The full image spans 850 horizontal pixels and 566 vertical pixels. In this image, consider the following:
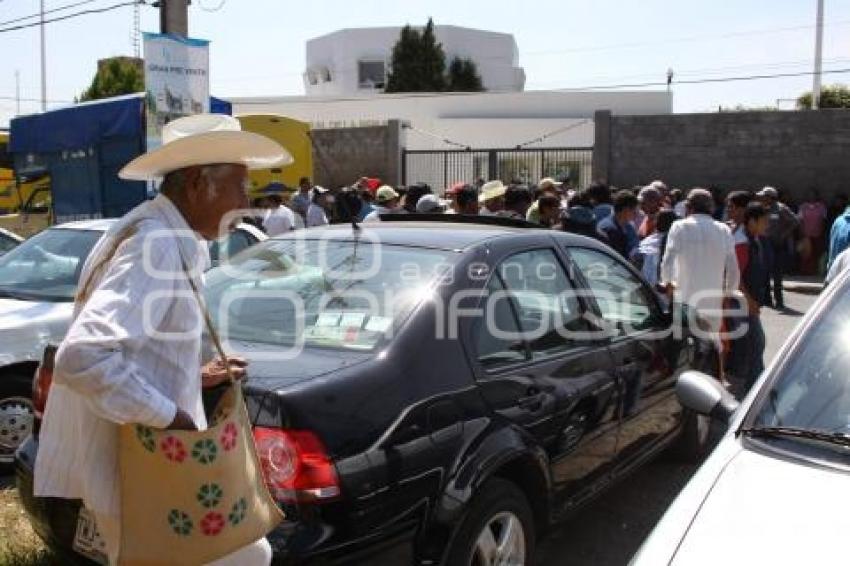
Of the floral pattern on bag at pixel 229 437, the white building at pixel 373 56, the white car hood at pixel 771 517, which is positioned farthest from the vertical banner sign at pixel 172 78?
the white building at pixel 373 56

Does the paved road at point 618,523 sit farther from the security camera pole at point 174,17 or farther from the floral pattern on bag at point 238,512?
the security camera pole at point 174,17

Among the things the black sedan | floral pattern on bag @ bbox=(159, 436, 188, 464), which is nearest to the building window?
the black sedan

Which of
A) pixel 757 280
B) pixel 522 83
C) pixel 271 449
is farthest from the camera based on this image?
pixel 522 83

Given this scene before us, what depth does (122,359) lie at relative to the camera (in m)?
1.97

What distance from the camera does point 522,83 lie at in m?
79.1

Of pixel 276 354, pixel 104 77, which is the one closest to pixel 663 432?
pixel 276 354

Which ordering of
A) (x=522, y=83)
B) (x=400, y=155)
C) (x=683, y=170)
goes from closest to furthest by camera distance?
(x=683, y=170) → (x=400, y=155) → (x=522, y=83)

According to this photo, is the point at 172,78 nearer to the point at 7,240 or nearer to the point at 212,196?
the point at 7,240

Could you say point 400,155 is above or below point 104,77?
below

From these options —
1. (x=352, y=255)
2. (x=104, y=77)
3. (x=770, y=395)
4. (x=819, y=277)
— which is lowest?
(x=819, y=277)

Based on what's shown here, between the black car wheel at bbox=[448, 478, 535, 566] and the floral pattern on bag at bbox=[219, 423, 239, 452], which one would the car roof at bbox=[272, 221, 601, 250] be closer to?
the black car wheel at bbox=[448, 478, 535, 566]

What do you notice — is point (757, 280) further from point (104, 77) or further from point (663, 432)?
point (104, 77)

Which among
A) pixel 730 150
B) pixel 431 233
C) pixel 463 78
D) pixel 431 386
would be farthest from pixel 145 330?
pixel 463 78

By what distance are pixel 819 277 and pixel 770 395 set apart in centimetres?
1344
